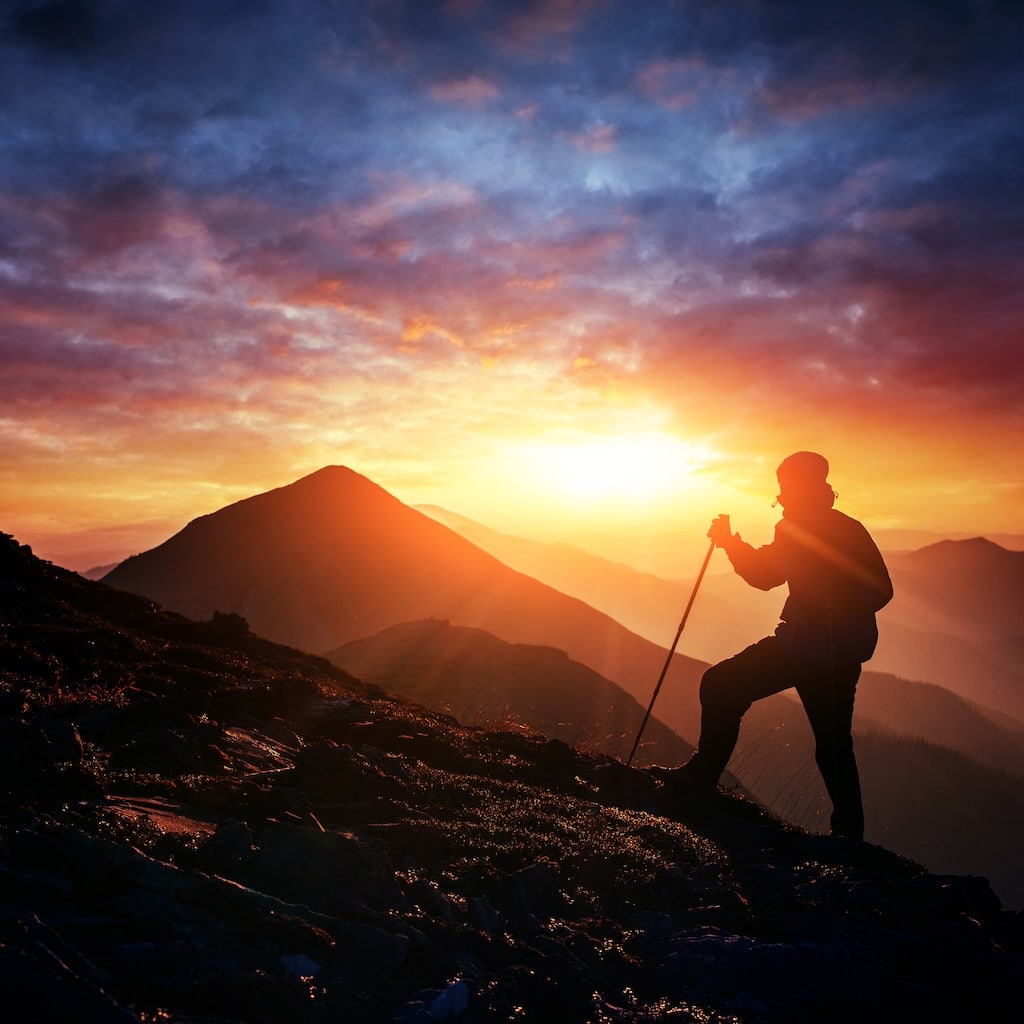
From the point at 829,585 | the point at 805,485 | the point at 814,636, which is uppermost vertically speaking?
the point at 805,485

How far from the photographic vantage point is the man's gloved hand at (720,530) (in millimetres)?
8734

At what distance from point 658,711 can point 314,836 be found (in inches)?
1412

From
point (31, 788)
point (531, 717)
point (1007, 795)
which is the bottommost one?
point (1007, 795)

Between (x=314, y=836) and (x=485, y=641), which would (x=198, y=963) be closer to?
(x=314, y=836)

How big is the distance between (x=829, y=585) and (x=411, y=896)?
16.7 feet

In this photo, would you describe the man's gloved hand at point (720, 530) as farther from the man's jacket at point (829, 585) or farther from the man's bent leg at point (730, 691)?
the man's bent leg at point (730, 691)

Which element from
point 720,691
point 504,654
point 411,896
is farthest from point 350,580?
point 411,896

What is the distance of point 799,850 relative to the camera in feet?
22.0

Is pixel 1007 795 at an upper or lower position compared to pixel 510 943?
lower

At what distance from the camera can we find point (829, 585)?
761cm

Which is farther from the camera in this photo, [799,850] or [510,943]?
[799,850]

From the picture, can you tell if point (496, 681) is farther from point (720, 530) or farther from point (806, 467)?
point (806, 467)

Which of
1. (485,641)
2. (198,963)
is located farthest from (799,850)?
(485,641)

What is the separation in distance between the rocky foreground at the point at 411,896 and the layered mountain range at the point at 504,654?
9.98m
